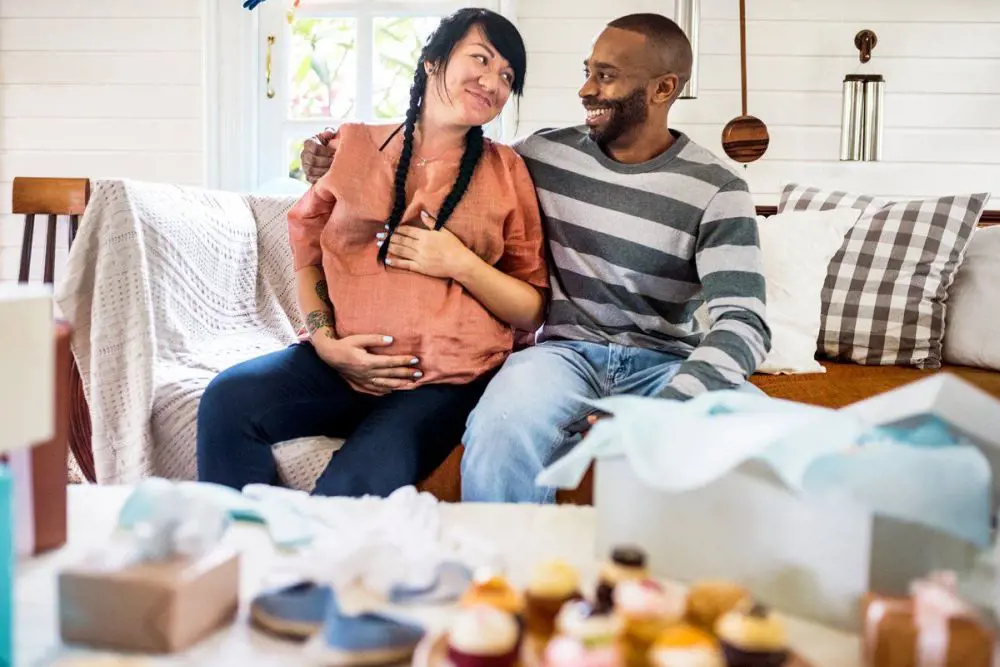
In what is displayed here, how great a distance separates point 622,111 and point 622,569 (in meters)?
1.13

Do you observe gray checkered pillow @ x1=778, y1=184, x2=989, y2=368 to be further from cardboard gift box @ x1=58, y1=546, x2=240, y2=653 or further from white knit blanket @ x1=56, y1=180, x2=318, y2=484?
cardboard gift box @ x1=58, y1=546, x2=240, y2=653

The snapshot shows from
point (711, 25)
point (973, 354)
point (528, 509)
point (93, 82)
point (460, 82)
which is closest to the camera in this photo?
point (528, 509)

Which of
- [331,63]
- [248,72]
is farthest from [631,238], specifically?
[248,72]

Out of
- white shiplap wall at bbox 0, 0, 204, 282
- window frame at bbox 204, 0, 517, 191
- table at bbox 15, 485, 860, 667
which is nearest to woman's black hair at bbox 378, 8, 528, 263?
table at bbox 15, 485, 860, 667

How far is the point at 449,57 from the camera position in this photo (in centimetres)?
169

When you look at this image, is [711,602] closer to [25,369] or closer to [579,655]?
[579,655]

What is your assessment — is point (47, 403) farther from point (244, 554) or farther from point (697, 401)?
point (697, 401)

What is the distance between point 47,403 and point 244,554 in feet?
0.94

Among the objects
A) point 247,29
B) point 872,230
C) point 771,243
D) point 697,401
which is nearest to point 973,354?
point 872,230

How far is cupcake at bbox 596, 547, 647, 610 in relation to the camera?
74 cm

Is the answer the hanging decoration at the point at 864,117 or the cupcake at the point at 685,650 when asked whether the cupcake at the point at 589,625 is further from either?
the hanging decoration at the point at 864,117

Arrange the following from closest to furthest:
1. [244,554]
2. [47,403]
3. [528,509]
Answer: [47,403] < [244,554] < [528,509]

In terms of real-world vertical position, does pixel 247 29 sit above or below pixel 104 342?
above

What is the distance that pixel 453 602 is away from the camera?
821 mm
